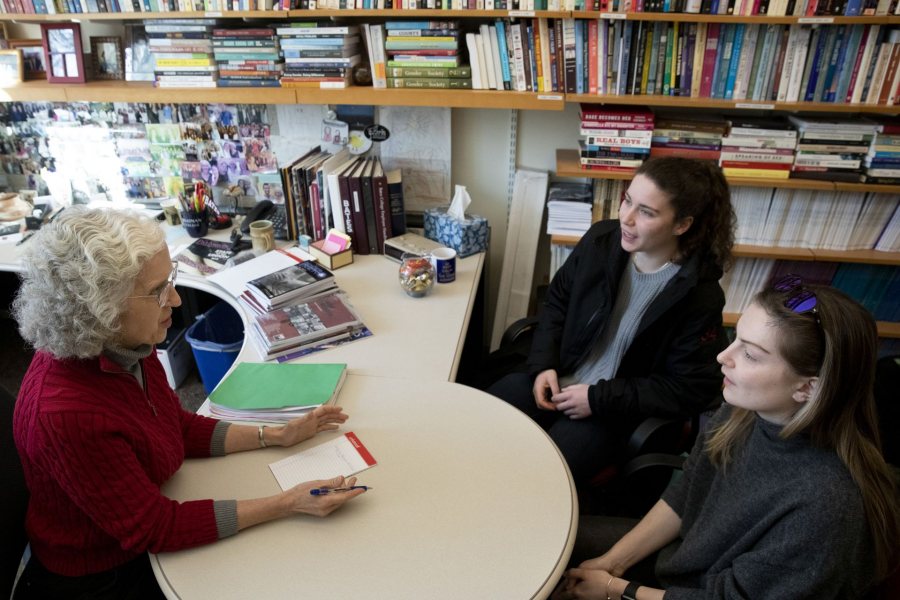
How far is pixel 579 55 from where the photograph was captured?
2051mm

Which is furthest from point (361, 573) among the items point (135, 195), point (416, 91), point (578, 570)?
point (135, 195)

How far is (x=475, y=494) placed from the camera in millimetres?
1231

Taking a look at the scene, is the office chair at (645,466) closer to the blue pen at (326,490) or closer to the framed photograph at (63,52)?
the blue pen at (326,490)

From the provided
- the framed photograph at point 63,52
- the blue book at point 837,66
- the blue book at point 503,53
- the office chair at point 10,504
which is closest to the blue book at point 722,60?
the blue book at point 837,66

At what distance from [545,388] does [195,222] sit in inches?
62.5

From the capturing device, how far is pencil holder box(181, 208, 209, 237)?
7.96ft

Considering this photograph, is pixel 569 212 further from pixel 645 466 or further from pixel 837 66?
pixel 645 466

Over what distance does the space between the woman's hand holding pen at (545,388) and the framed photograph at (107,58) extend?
2127mm

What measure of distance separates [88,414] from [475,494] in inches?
29.6

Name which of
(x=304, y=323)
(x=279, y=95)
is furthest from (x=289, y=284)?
(x=279, y=95)

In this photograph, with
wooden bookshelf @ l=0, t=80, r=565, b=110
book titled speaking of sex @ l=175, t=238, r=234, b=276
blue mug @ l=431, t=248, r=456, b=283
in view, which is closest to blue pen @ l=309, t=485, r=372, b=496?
blue mug @ l=431, t=248, r=456, b=283

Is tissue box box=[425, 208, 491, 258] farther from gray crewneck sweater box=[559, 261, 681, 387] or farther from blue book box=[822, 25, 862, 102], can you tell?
blue book box=[822, 25, 862, 102]

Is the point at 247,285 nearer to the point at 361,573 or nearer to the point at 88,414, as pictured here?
the point at 88,414

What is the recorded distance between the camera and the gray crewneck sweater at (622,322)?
5.82 feet
